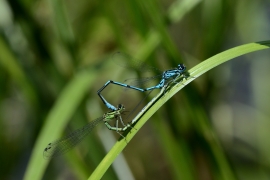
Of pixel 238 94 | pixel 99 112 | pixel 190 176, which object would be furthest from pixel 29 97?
pixel 238 94

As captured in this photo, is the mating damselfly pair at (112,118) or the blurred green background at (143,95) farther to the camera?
the blurred green background at (143,95)

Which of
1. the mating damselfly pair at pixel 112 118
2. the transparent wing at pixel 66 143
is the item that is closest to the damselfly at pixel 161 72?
the mating damselfly pair at pixel 112 118

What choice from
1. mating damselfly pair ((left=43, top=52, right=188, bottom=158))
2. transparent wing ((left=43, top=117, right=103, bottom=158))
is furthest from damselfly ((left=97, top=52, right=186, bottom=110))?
transparent wing ((left=43, top=117, right=103, bottom=158))

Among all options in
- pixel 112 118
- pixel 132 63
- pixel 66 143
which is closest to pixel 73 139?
pixel 66 143

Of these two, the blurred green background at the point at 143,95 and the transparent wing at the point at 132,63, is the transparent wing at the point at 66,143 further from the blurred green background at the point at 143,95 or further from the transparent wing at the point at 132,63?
the transparent wing at the point at 132,63

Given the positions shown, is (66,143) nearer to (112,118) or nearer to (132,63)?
(112,118)

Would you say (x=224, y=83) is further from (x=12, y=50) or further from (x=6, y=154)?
(x=6, y=154)
